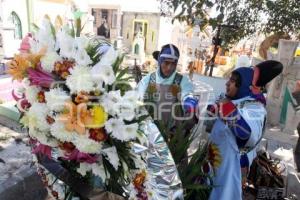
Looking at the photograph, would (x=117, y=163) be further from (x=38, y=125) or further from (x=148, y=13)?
(x=148, y=13)

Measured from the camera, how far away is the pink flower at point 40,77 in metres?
1.33

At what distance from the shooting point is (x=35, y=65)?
136 cm

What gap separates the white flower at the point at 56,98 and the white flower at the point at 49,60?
0.36 feet

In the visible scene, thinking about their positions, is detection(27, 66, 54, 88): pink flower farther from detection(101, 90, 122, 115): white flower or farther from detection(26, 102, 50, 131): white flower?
detection(101, 90, 122, 115): white flower

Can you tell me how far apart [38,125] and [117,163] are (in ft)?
1.30

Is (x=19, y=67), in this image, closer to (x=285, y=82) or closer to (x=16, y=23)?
(x=285, y=82)

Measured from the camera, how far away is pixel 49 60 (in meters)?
1.31

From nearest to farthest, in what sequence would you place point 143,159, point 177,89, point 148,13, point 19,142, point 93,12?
point 143,159
point 177,89
point 19,142
point 148,13
point 93,12

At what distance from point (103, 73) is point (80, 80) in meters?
0.10

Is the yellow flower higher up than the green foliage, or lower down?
higher up

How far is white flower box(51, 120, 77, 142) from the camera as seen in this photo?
1.26 metres

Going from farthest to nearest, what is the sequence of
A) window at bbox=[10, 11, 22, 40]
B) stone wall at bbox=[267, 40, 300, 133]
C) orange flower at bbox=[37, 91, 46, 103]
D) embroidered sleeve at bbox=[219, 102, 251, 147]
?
window at bbox=[10, 11, 22, 40] → stone wall at bbox=[267, 40, 300, 133] → embroidered sleeve at bbox=[219, 102, 251, 147] → orange flower at bbox=[37, 91, 46, 103]

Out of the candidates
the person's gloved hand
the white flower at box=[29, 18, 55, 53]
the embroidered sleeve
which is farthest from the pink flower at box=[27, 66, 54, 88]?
the person's gloved hand

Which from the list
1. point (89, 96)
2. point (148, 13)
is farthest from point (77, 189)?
point (148, 13)
